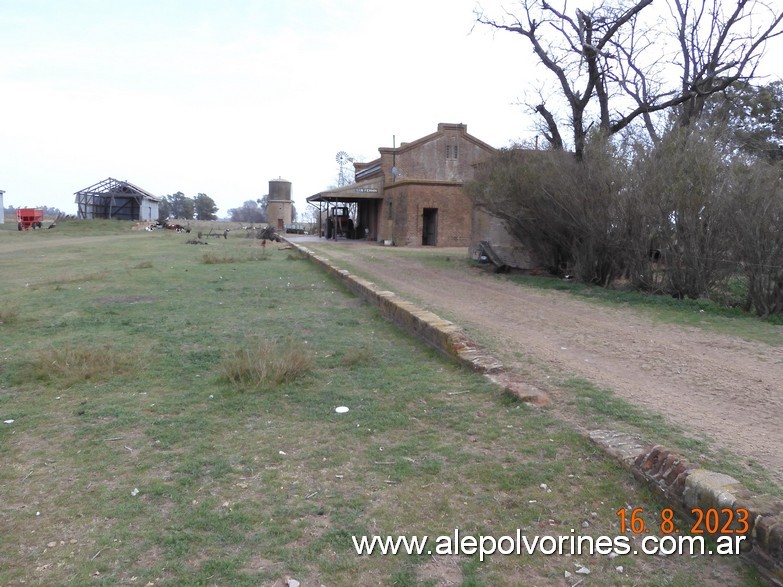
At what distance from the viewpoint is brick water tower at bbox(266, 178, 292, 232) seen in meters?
61.1

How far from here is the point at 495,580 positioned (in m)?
2.72

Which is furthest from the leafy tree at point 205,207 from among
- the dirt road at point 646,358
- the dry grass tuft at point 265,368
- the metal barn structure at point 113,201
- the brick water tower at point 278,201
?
the dry grass tuft at point 265,368

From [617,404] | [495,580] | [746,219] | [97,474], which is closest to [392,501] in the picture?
[495,580]

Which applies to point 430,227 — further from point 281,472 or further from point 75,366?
point 281,472

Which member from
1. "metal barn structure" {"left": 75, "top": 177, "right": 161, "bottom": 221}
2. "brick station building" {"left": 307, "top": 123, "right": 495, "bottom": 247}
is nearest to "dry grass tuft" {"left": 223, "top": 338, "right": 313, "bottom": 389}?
"brick station building" {"left": 307, "top": 123, "right": 495, "bottom": 247}

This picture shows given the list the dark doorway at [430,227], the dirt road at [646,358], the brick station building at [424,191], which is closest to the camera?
the dirt road at [646,358]

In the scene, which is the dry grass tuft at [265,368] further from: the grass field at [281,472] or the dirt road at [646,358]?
the dirt road at [646,358]

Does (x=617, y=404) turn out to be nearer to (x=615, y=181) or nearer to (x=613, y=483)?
(x=613, y=483)

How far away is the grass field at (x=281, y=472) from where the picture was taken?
281 centimetres

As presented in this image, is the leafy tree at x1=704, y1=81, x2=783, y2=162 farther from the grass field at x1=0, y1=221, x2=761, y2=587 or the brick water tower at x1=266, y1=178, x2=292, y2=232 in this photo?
the brick water tower at x1=266, y1=178, x2=292, y2=232

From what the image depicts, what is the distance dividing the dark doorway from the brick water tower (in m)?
31.6

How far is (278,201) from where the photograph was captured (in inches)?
2410

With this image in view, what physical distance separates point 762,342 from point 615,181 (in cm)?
551

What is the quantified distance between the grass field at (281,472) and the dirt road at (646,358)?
0.96 meters
